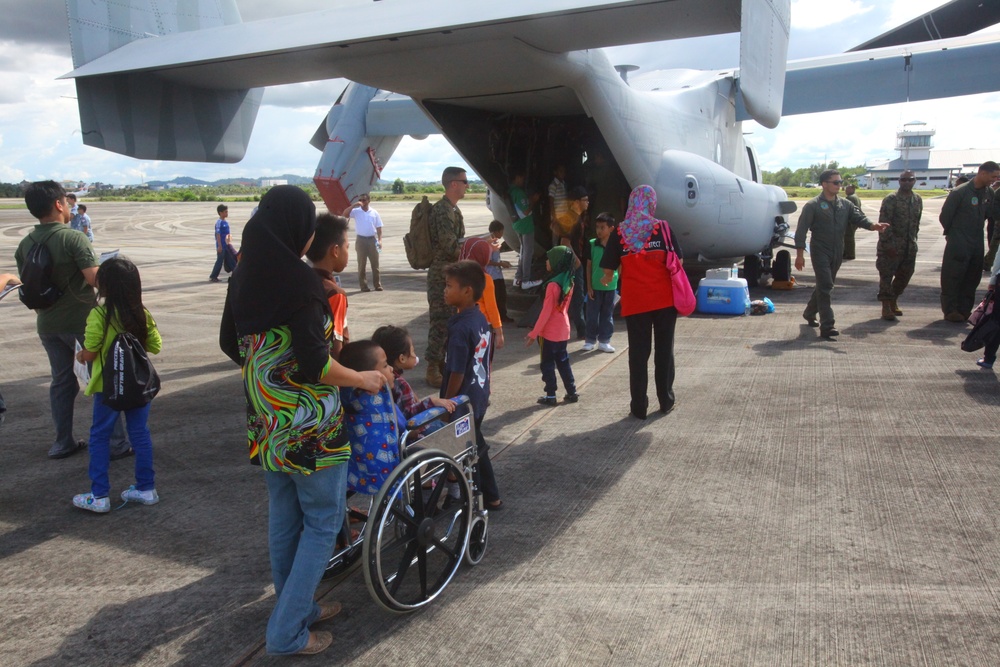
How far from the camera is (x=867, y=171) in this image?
146375 millimetres

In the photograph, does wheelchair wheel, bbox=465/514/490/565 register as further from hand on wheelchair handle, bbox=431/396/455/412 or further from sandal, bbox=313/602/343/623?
sandal, bbox=313/602/343/623

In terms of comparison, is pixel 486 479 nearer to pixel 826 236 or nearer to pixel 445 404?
pixel 445 404

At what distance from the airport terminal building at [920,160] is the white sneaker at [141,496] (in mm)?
139470

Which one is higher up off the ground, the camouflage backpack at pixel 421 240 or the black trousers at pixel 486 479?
the camouflage backpack at pixel 421 240

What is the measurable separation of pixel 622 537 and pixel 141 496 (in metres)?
2.85

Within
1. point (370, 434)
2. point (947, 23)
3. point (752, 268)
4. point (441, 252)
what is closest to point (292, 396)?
point (370, 434)

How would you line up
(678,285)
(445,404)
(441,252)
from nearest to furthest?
(445,404) → (678,285) → (441,252)

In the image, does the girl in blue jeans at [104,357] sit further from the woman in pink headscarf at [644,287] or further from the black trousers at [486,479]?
the woman in pink headscarf at [644,287]

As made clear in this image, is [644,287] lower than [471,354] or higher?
higher

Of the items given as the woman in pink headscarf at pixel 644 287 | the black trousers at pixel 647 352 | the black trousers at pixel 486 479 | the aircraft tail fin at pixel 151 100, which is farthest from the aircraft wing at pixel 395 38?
the black trousers at pixel 486 479

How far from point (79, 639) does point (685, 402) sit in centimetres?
465

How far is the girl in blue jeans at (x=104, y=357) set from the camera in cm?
426

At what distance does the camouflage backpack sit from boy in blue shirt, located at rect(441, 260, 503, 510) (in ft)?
9.47

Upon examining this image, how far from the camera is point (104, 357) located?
14.0ft
